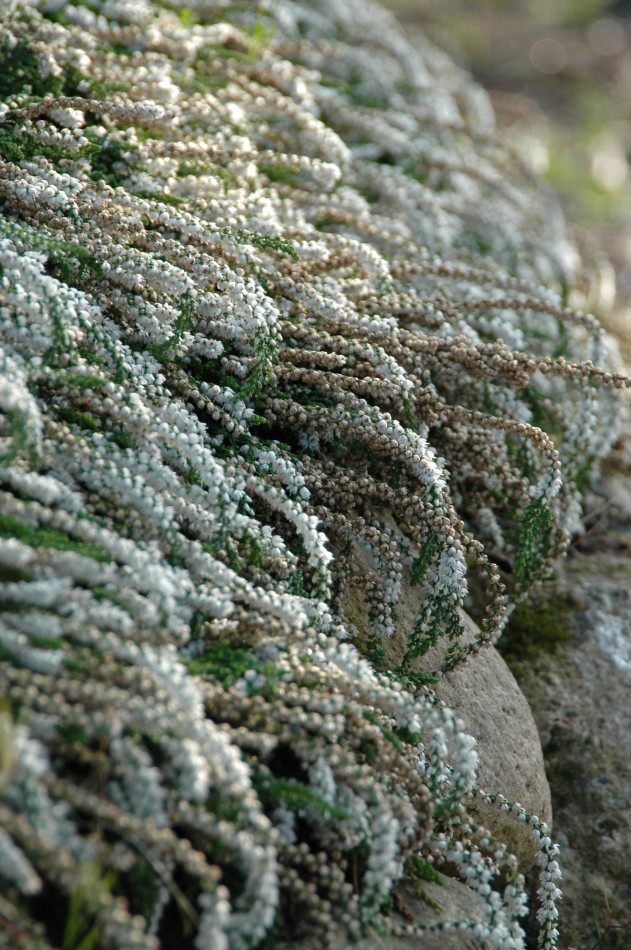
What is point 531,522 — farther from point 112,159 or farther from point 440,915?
point 112,159

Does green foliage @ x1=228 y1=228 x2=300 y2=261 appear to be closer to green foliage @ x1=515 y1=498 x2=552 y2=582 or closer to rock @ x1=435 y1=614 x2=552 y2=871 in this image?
green foliage @ x1=515 y1=498 x2=552 y2=582

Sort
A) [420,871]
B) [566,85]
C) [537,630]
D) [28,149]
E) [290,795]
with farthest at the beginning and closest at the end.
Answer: [566,85], [537,630], [28,149], [420,871], [290,795]

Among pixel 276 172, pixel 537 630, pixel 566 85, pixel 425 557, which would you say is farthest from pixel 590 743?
pixel 566 85

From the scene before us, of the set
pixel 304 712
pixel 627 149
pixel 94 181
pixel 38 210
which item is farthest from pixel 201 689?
pixel 627 149

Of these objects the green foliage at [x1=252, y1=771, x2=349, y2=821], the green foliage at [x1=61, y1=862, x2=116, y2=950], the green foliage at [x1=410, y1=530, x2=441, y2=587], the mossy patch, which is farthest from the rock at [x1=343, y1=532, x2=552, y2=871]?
the green foliage at [x1=61, y1=862, x2=116, y2=950]

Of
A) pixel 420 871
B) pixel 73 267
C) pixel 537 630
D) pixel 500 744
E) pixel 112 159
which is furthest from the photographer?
pixel 537 630

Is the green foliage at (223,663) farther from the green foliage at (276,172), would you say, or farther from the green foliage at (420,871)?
the green foliage at (276,172)

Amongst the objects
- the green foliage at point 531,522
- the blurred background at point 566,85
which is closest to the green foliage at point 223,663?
the green foliage at point 531,522
